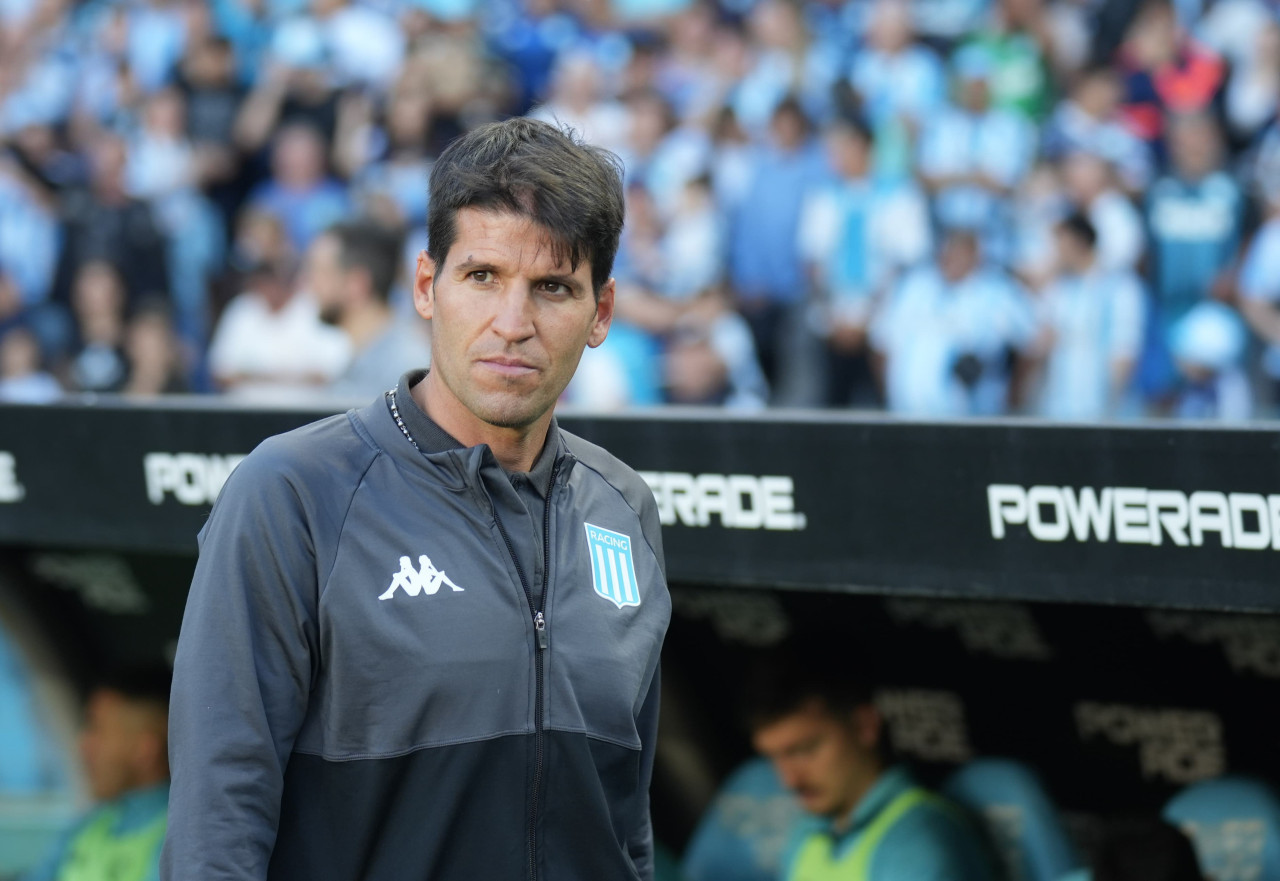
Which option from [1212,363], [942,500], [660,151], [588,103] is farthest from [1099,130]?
[942,500]

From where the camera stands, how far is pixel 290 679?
5.99ft

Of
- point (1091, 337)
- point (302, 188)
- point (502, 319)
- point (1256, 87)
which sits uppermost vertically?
point (302, 188)

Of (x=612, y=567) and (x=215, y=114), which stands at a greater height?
(x=215, y=114)

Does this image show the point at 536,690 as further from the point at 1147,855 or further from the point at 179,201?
the point at 179,201

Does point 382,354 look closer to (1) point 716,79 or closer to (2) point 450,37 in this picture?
(1) point 716,79

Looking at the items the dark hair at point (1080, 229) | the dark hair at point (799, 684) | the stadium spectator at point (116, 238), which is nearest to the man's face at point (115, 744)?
the dark hair at point (799, 684)

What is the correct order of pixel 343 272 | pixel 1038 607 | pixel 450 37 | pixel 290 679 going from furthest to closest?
1. pixel 450 37
2. pixel 343 272
3. pixel 1038 607
4. pixel 290 679

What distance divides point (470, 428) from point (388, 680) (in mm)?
352

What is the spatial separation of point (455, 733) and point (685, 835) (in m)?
1.94

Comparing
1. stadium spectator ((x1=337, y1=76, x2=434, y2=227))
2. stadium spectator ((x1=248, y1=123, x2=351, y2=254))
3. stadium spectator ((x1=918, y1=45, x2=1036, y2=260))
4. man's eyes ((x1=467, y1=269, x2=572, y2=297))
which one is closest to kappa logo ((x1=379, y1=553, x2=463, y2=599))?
man's eyes ((x1=467, y1=269, x2=572, y2=297))

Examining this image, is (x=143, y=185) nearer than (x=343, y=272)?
No

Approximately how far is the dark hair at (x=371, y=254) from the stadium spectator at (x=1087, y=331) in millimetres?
3064

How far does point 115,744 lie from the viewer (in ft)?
13.6

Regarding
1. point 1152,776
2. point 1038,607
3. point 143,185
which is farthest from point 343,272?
point 143,185
